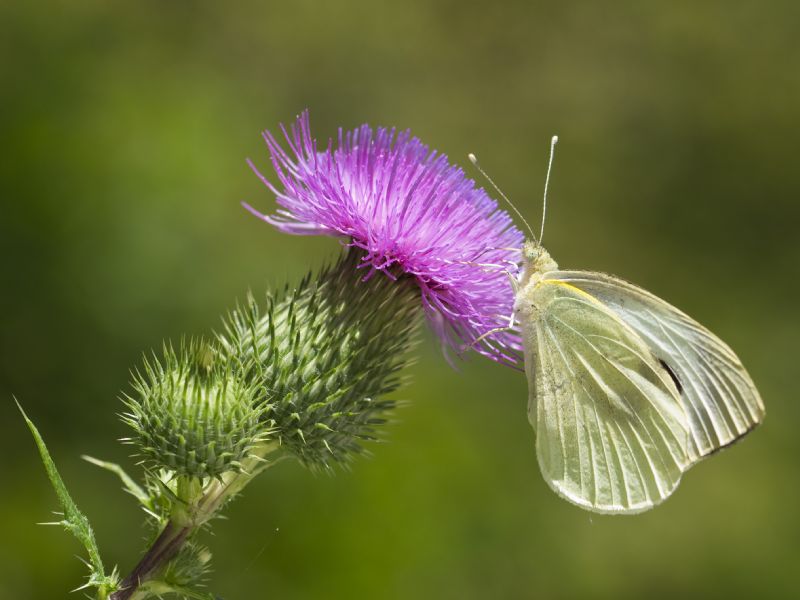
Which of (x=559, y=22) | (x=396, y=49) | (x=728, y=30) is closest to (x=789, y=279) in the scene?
(x=728, y=30)

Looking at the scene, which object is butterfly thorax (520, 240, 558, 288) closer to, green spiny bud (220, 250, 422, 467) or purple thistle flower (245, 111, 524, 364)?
purple thistle flower (245, 111, 524, 364)

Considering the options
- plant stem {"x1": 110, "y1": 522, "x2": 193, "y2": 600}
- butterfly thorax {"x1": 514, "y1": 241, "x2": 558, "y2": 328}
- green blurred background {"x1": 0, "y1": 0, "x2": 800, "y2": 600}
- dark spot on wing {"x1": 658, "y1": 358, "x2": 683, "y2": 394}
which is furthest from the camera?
green blurred background {"x1": 0, "y1": 0, "x2": 800, "y2": 600}

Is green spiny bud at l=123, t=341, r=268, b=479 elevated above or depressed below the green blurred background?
below

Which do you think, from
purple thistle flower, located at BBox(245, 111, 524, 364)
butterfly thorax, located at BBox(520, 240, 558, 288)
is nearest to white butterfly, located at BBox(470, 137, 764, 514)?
butterfly thorax, located at BBox(520, 240, 558, 288)

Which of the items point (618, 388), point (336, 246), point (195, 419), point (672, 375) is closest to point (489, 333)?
point (618, 388)

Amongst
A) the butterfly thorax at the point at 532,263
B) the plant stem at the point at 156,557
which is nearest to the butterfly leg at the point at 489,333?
the butterfly thorax at the point at 532,263

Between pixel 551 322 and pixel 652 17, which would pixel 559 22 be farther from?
pixel 551 322

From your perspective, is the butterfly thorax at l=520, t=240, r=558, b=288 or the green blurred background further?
the green blurred background
